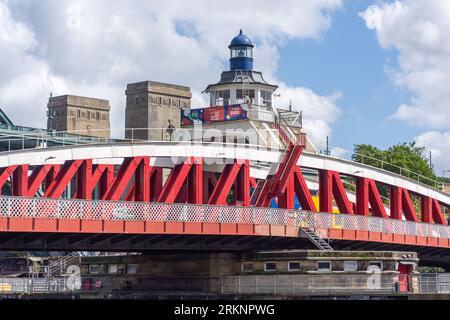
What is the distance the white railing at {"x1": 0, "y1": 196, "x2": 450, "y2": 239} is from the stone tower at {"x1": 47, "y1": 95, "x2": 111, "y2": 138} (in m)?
91.4

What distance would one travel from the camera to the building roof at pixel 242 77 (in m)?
101

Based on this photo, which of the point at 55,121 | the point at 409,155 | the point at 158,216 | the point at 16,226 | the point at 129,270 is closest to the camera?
the point at 16,226

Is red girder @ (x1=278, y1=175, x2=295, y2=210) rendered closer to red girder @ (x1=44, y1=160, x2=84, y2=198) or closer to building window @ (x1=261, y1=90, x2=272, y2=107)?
red girder @ (x1=44, y1=160, x2=84, y2=198)

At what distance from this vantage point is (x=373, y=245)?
80125 millimetres

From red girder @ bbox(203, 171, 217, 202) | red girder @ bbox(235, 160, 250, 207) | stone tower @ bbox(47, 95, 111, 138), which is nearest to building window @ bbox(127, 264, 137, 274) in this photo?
red girder @ bbox(203, 171, 217, 202)

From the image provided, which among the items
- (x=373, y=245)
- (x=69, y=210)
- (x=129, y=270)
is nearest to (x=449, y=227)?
(x=373, y=245)

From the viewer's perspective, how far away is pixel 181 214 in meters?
64.7

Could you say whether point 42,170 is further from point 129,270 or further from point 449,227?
point 449,227

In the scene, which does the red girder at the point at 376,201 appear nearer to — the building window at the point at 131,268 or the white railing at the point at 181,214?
the white railing at the point at 181,214

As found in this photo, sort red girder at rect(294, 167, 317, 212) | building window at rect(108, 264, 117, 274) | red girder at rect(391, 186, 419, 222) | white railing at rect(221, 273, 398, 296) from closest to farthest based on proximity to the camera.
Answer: white railing at rect(221, 273, 398, 296) → red girder at rect(294, 167, 317, 212) → building window at rect(108, 264, 117, 274) → red girder at rect(391, 186, 419, 222)

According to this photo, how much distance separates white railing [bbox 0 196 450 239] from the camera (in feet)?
192

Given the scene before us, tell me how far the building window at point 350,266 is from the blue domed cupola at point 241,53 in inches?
1681

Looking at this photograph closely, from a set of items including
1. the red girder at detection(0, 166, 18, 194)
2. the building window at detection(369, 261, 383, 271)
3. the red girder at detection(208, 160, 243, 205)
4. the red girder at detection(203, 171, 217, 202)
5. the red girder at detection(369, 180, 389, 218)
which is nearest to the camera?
the red girder at detection(0, 166, 18, 194)
